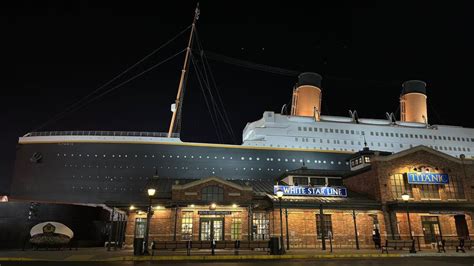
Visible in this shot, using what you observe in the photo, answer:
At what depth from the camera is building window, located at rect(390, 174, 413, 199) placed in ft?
81.3

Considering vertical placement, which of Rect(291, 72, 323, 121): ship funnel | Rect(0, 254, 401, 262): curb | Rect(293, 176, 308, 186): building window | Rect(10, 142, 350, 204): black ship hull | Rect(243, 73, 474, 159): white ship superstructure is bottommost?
Rect(0, 254, 401, 262): curb

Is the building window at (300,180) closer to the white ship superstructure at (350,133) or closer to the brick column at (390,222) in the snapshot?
the brick column at (390,222)

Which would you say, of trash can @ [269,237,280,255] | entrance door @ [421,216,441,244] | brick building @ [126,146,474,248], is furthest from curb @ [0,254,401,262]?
entrance door @ [421,216,441,244]

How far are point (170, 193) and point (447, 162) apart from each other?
23.1m

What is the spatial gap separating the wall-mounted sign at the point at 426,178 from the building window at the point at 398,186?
56cm

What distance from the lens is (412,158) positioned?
25.6 meters

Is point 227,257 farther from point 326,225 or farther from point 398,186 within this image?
point 398,186

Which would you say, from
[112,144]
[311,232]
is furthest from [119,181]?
[311,232]

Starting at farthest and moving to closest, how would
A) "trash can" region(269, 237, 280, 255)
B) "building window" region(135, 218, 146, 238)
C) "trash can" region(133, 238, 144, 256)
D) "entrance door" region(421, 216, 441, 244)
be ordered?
"entrance door" region(421, 216, 441, 244), "building window" region(135, 218, 146, 238), "trash can" region(269, 237, 280, 255), "trash can" region(133, 238, 144, 256)

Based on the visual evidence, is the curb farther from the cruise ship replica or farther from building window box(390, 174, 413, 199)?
the cruise ship replica

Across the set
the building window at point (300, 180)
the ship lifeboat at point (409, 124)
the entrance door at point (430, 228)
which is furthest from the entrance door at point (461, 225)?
the ship lifeboat at point (409, 124)

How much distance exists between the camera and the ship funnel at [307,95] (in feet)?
173

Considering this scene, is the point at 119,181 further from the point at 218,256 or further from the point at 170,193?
the point at 218,256

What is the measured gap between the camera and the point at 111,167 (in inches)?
1351
